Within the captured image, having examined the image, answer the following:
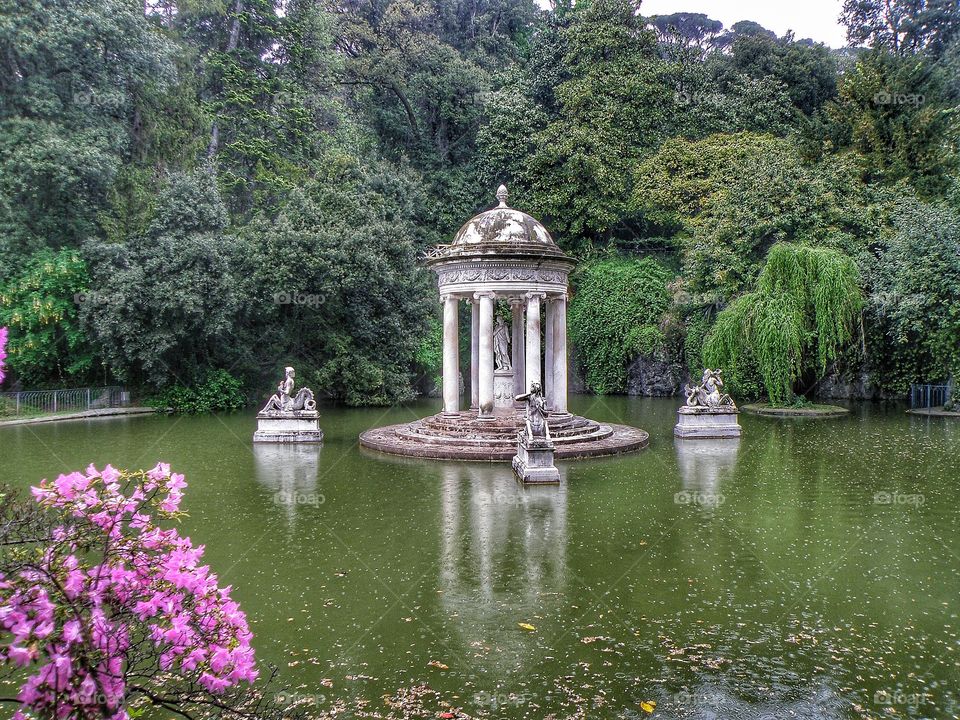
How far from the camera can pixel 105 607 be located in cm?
299

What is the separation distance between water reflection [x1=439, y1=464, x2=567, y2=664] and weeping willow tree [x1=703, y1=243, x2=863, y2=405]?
42.8 feet

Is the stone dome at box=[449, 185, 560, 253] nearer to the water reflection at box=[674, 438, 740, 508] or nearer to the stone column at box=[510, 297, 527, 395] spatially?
the stone column at box=[510, 297, 527, 395]

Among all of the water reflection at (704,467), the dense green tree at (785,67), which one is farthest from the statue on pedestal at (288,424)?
the dense green tree at (785,67)

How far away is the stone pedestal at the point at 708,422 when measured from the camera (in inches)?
707

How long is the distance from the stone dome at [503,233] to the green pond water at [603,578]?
543cm

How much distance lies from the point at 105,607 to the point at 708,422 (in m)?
16.8

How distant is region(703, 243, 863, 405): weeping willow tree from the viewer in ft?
73.8

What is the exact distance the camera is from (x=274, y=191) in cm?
2995

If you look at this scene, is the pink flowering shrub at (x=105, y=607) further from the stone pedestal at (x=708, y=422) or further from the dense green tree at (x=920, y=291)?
the dense green tree at (x=920, y=291)

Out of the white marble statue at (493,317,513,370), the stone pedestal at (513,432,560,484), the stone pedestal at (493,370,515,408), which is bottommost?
the stone pedestal at (513,432,560,484)

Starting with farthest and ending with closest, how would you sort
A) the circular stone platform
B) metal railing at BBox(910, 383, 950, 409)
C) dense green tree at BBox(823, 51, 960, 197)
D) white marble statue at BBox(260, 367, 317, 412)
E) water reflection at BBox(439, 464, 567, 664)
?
1. dense green tree at BBox(823, 51, 960, 197)
2. metal railing at BBox(910, 383, 950, 409)
3. white marble statue at BBox(260, 367, 317, 412)
4. the circular stone platform
5. water reflection at BBox(439, 464, 567, 664)

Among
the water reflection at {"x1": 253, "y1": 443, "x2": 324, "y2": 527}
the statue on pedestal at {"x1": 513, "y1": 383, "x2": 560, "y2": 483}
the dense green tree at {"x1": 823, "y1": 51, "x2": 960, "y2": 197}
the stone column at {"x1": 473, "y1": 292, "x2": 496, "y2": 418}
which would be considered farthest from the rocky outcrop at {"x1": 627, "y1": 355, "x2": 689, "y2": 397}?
the statue on pedestal at {"x1": 513, "y1": 383, "x2": 560, "y2": 483}

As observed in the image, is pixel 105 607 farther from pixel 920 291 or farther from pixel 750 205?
pixel 750 205

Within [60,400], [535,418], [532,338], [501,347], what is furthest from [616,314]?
[60,400]
